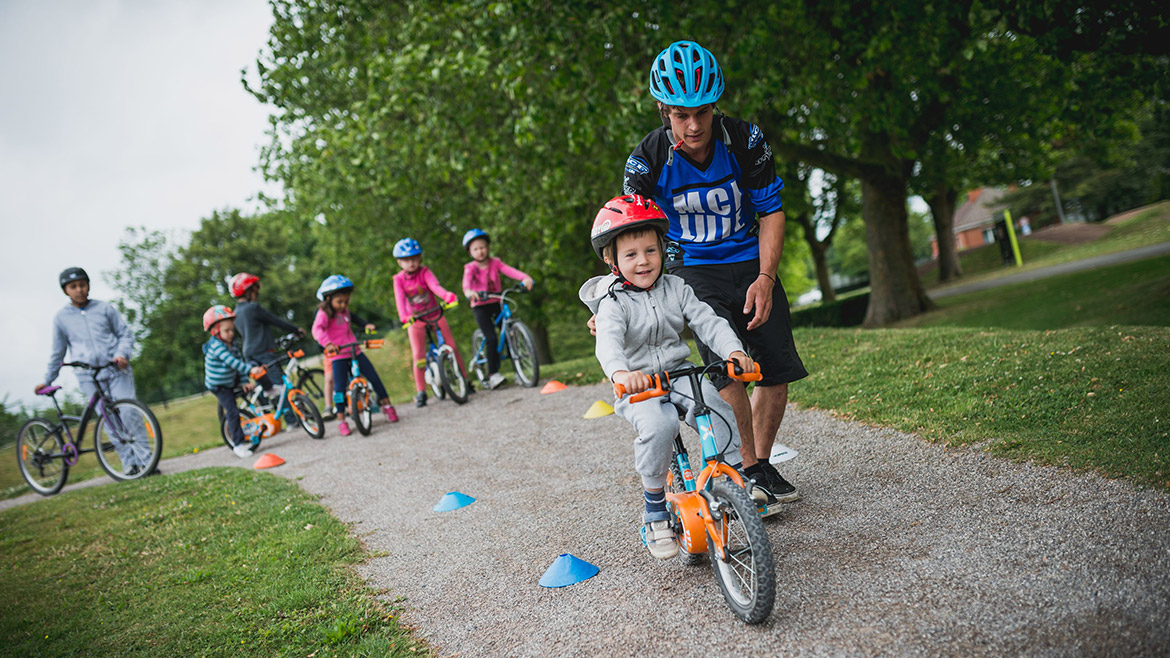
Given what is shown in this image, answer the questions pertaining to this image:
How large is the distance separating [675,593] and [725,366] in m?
1.05

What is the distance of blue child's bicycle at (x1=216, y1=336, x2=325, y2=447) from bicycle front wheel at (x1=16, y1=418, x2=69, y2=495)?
6.41 ft

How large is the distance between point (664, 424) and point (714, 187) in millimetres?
1329

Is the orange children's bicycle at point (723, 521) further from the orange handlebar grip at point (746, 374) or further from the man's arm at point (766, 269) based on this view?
the man's arm at point (766, 269)

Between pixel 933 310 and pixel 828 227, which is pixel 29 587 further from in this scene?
pixel 828 227

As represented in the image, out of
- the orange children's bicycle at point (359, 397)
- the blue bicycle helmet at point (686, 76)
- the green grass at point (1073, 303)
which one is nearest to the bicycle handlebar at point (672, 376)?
the blue bicycle helmet at point (686, 76)

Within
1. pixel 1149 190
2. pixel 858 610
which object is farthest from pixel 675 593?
pixel 1149 190

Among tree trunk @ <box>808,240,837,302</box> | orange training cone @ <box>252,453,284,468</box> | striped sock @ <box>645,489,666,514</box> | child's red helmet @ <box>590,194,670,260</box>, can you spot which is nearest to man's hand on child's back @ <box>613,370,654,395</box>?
child's red helmet @ <box>590,194,670,260</box>

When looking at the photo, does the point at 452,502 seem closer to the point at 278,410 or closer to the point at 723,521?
the point at 723,521

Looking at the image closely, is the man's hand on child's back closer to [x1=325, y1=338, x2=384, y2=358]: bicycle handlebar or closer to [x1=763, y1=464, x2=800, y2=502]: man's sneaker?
[x1=763, y1=464, x2=800, y2=502]: man's sneaker

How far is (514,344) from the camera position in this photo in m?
10.2

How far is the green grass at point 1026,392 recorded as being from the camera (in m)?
4.01

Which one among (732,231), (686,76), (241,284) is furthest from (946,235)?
(686,76)

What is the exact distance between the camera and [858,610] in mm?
2805

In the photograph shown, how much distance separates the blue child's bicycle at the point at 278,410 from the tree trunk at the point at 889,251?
1201 centimetres
